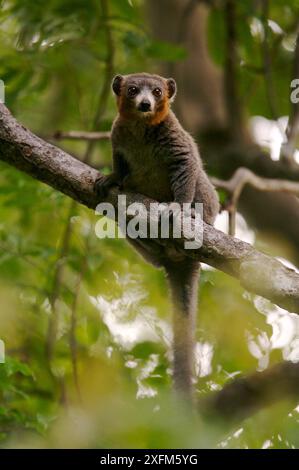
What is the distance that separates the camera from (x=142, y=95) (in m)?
6.56

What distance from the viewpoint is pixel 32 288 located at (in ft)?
22.2

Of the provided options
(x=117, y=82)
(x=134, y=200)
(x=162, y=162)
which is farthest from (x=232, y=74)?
(x=134, y=200)

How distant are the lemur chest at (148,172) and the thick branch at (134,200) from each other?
1.82ft

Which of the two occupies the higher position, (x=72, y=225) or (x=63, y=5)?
(x=63, y=5)

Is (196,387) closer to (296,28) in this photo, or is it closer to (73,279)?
(73,279)

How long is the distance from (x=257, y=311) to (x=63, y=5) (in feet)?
11.7

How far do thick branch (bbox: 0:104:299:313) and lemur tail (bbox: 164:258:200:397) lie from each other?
1116 mm

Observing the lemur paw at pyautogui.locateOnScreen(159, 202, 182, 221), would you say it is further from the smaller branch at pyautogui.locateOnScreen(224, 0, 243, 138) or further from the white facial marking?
the smaller branch at pyautogui.locateOnScreen(224, 0, 243, 138)

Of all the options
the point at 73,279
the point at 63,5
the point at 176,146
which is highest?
the point at 63,5

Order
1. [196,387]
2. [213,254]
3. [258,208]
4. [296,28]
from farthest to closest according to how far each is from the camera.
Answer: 1. [296,28]
2. [258,208]
3. [196,387]
4. [213,254]

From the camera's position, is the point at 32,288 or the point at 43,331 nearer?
the point at 32,288

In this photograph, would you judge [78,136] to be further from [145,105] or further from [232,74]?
[232,74]

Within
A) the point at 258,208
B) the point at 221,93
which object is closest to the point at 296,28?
the point at 221,93

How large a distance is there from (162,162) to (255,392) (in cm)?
199
